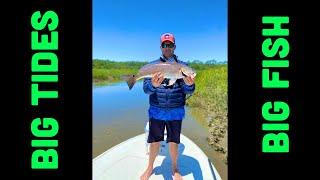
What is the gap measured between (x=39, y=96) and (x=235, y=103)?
143cm

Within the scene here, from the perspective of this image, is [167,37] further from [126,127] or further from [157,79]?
[126,127]

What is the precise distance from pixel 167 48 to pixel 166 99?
1.43ft

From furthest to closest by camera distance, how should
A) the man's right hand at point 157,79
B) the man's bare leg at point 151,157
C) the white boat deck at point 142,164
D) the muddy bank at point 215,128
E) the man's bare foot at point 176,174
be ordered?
the muddy bank at point 215,128, the white boat deck at point 142,164, the man's bare foot at point 176,174, the man's bare leg at point 151,157, the man's right hand at point 157,79

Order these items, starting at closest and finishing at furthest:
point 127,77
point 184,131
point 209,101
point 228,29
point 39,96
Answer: point 39,96 → point 228,29 → point 127,77 → point 184,131 → point 209,101

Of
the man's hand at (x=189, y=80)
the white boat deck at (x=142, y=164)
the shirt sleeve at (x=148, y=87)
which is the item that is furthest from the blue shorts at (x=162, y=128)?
the white boat deck at (x=142, y=164)

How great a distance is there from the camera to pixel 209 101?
12172mm

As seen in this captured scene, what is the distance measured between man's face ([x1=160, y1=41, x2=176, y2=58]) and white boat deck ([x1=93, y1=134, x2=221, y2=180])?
121 centimetres

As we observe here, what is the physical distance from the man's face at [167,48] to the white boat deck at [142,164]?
47.8 inches

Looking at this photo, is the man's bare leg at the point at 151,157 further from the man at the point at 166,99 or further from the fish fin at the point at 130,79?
the fish fin at the point at 130,79

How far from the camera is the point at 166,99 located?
122 inches

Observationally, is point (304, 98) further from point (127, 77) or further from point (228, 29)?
point (127, 77)

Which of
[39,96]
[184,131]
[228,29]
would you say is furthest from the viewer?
[184,131]

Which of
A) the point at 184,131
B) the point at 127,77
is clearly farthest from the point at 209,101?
the point at 127,77

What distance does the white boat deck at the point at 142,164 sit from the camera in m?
3.61
